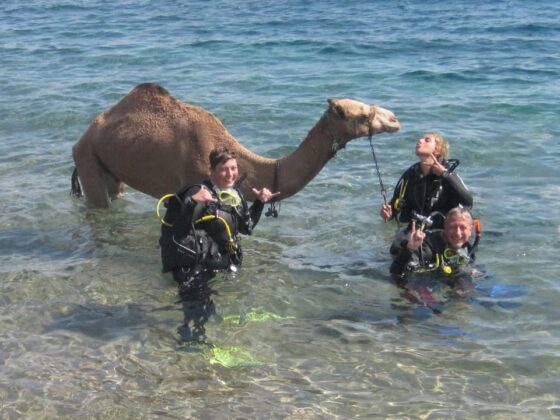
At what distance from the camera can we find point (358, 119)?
8.09 meters

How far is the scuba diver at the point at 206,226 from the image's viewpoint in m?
6.81

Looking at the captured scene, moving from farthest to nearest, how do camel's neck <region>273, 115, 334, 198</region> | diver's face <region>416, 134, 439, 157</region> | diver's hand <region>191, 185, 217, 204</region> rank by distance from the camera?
camel's neck <region>273, 115, 334, 198</region> < diver's face <region>416, 134, 439, 157</region> < diver's hand <region>191, 185, 217, 204</region>

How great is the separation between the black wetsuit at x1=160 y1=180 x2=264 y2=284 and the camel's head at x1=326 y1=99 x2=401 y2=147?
1.52m

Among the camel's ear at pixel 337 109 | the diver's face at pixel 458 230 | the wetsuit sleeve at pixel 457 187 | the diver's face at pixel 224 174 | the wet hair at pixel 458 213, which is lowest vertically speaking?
Result: the diver's face at pixel 458 230

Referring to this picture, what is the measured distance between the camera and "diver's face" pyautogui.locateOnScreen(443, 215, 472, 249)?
292 inches

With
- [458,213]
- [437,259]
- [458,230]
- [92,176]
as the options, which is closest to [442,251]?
[437,259]

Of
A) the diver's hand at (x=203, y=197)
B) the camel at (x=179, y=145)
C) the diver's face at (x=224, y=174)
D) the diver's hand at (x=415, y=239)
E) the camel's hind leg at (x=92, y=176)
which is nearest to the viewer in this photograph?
the diver's hand at (x=203, y=197)

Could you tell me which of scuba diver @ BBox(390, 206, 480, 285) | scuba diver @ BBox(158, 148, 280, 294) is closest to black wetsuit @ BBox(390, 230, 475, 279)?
scuba diver @ BBox(390, 206, 480, 285)

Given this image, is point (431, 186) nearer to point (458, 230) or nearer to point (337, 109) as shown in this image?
point (458, 230)

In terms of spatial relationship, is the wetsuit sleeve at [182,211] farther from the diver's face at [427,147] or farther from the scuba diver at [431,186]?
the diver's face at [427,147]

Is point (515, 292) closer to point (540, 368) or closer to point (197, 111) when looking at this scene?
point (540, 368)

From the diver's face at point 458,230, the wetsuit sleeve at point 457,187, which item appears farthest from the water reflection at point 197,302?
the wetsuit sleeve at point 457,187

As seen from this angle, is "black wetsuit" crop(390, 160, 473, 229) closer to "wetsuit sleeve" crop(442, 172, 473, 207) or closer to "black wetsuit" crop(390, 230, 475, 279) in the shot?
"wetsuit sleeve" crop(442, 172, 473, 207)

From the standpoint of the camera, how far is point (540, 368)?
21.4 ft
